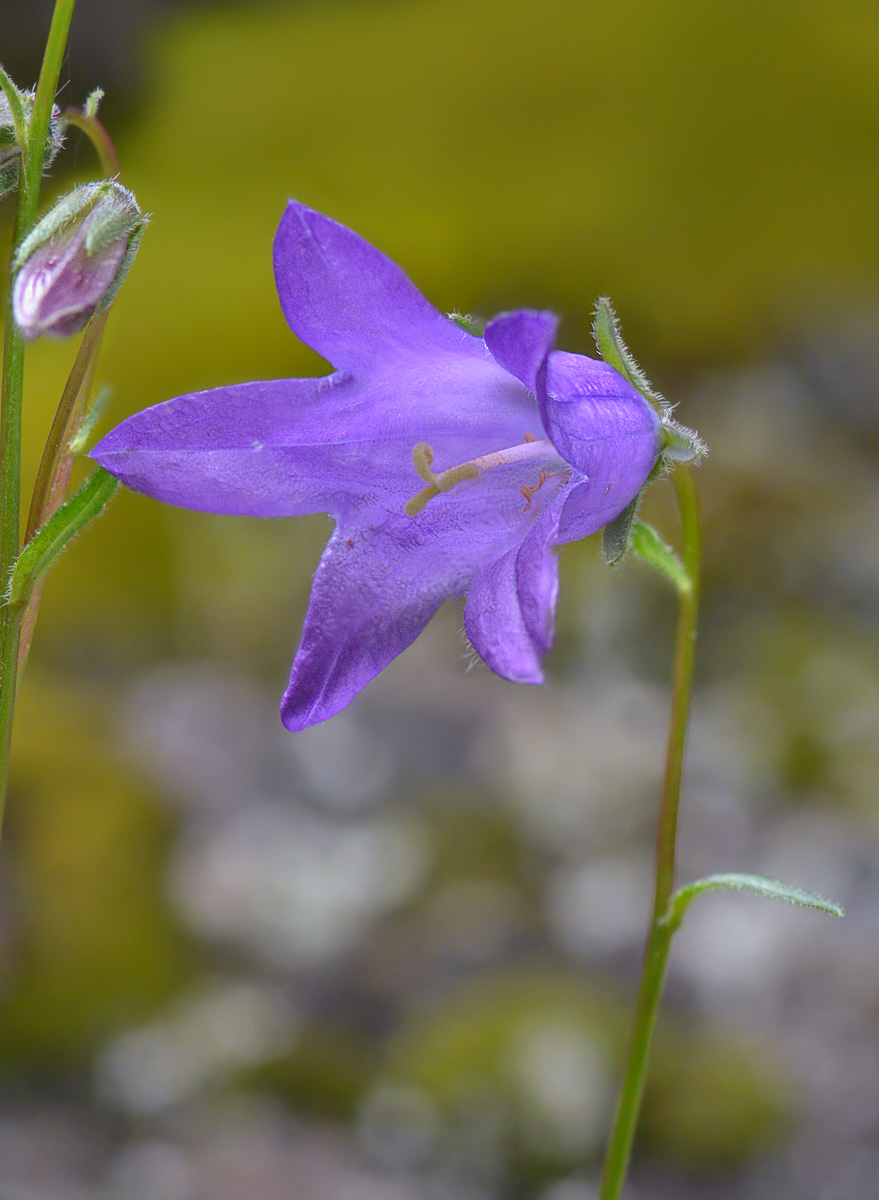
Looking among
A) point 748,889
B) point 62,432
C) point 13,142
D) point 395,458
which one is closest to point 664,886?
point 748,889

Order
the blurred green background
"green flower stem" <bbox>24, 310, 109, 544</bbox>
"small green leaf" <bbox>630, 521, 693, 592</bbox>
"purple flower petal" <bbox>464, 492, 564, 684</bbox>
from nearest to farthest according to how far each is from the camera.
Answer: "purple flower petal" <bbox>464, 492, 564, 684</bbox> → "green flower stem" <bbox>24, 310, 109, 544</bbox> → "small green leaf" <bbox>630, 521, 693, 592</bbox> → the blurred green background

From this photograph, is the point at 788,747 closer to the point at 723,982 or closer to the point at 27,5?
the point at 723,982

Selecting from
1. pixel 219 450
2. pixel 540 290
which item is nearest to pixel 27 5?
pixel 540 290

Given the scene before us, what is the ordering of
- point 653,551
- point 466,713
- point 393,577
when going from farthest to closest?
point 466,713 → point 653,551 → point 393,577

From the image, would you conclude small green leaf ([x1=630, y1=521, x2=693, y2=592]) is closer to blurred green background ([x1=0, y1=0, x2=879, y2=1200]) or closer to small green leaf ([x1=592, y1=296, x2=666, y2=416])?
small green leaf ([x1=592, y1=296, x2=666, y2=416])

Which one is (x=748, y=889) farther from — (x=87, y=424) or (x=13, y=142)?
(x=13, y=142)

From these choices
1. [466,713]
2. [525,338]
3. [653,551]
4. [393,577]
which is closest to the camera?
[525,338]

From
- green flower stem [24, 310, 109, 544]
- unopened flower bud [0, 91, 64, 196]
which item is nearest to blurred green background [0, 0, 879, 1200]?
green flower stem [24, 310, 109, 544]
